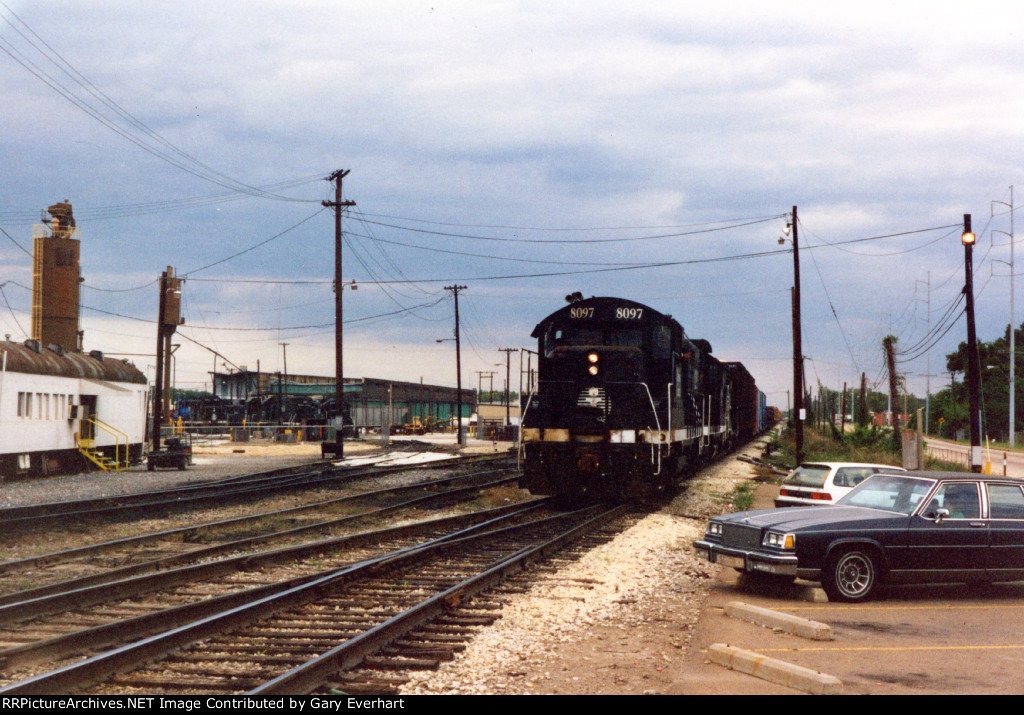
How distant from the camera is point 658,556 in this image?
555 inches

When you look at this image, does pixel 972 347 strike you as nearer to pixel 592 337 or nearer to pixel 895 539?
pixel 592 337

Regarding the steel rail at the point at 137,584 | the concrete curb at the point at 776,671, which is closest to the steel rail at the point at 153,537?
the steel rail at the point at 137,584

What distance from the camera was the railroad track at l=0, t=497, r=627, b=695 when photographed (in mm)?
6727

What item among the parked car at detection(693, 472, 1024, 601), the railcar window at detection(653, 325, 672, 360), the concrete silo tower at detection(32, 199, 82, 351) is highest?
the concrete silo tower at detection(32, 199, 82, 351)

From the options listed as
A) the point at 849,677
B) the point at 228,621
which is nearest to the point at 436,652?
the point at 228,621

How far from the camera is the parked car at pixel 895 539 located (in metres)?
10.4

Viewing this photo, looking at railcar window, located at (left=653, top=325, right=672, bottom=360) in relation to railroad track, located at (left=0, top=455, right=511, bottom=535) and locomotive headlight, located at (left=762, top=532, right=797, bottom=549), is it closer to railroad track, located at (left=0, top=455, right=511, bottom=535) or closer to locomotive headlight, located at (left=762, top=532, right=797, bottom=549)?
locomotive headlight, located at (left=762, top=532, right=797, bottom=549)

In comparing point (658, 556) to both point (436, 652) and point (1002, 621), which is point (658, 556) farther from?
point (436, 652)

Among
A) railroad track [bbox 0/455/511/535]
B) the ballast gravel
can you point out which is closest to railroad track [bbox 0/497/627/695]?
the ballast gravel

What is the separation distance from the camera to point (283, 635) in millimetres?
8289

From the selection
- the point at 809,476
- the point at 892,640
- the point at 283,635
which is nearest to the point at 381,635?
the point at 283,635

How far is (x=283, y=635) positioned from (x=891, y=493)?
24.8 ft

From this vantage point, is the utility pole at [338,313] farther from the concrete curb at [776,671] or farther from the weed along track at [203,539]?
the concrete curb at [776,671]

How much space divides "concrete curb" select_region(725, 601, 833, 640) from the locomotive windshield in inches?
409
